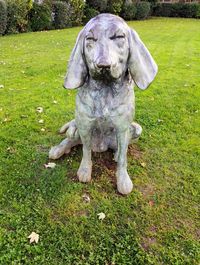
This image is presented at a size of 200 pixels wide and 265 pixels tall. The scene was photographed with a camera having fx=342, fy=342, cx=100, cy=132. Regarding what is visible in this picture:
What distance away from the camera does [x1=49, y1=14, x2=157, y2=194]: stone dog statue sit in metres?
2.71

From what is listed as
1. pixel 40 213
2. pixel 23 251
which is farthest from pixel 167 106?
pixel 23 251

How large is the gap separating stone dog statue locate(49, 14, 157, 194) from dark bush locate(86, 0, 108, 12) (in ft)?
51.9

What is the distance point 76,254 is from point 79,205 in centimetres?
58

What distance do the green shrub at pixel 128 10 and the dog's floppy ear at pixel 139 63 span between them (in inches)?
706

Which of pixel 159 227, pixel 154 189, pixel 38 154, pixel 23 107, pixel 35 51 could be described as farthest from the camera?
pixel 35 51

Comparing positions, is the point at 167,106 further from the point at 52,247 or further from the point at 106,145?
the point at 52,247

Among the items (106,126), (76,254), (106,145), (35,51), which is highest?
(106,126)

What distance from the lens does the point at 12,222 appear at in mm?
3283

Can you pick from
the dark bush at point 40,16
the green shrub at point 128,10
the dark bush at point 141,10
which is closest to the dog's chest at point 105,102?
the dark bush at point 40,16

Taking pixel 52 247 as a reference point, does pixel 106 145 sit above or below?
above

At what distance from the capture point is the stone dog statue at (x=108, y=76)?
2709 mm

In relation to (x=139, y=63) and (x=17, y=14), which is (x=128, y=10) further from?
(x=139, y=63)

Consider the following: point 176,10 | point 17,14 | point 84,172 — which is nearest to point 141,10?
point 176,10

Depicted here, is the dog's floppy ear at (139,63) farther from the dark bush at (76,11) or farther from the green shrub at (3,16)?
the dark bush at (76,11)
